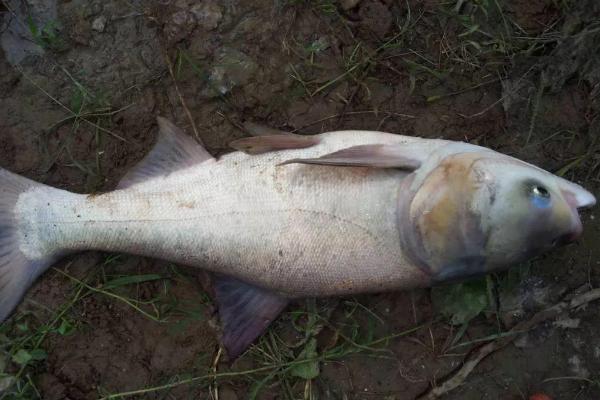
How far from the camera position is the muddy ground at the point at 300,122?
3607 mm

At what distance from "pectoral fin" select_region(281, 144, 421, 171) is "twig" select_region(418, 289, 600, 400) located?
1542 mm

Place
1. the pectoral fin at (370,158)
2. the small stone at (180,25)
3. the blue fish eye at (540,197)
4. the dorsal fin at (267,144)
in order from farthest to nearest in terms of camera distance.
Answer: the small stone at (180,25) < the dorsal fin at (267,144) < the pectoral fin at (370,158) < the blue fish eye at (540,197)

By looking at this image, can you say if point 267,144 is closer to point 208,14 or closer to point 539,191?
point 208,14

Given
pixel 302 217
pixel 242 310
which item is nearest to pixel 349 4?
pixel 302 217

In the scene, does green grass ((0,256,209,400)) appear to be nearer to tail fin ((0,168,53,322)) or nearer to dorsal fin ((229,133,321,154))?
tail fin ((0,168,53,322))

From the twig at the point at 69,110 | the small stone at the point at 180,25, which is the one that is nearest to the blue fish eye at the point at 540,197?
the small stone at the point at 180,25

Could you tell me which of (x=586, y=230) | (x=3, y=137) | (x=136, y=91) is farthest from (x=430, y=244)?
(x=3, y=137)

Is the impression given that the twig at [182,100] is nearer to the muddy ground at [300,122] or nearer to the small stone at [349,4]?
the muddy ground at [300,122]

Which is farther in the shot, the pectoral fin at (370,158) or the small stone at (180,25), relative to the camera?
the small stone at (180,25)

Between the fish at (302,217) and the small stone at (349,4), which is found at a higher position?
the small stone at (349,4)

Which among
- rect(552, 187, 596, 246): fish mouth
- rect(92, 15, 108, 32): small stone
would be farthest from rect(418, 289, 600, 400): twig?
rect(92, 15, 108, 32): small stone

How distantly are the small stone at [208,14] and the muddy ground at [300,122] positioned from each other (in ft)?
0.04

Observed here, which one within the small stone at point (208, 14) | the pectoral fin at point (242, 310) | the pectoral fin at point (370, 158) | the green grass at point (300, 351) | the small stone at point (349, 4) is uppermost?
the small stone at point (349, 4)

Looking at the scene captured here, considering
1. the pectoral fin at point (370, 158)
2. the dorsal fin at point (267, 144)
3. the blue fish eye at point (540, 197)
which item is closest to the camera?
the blue fish eye at point (540, 197)
